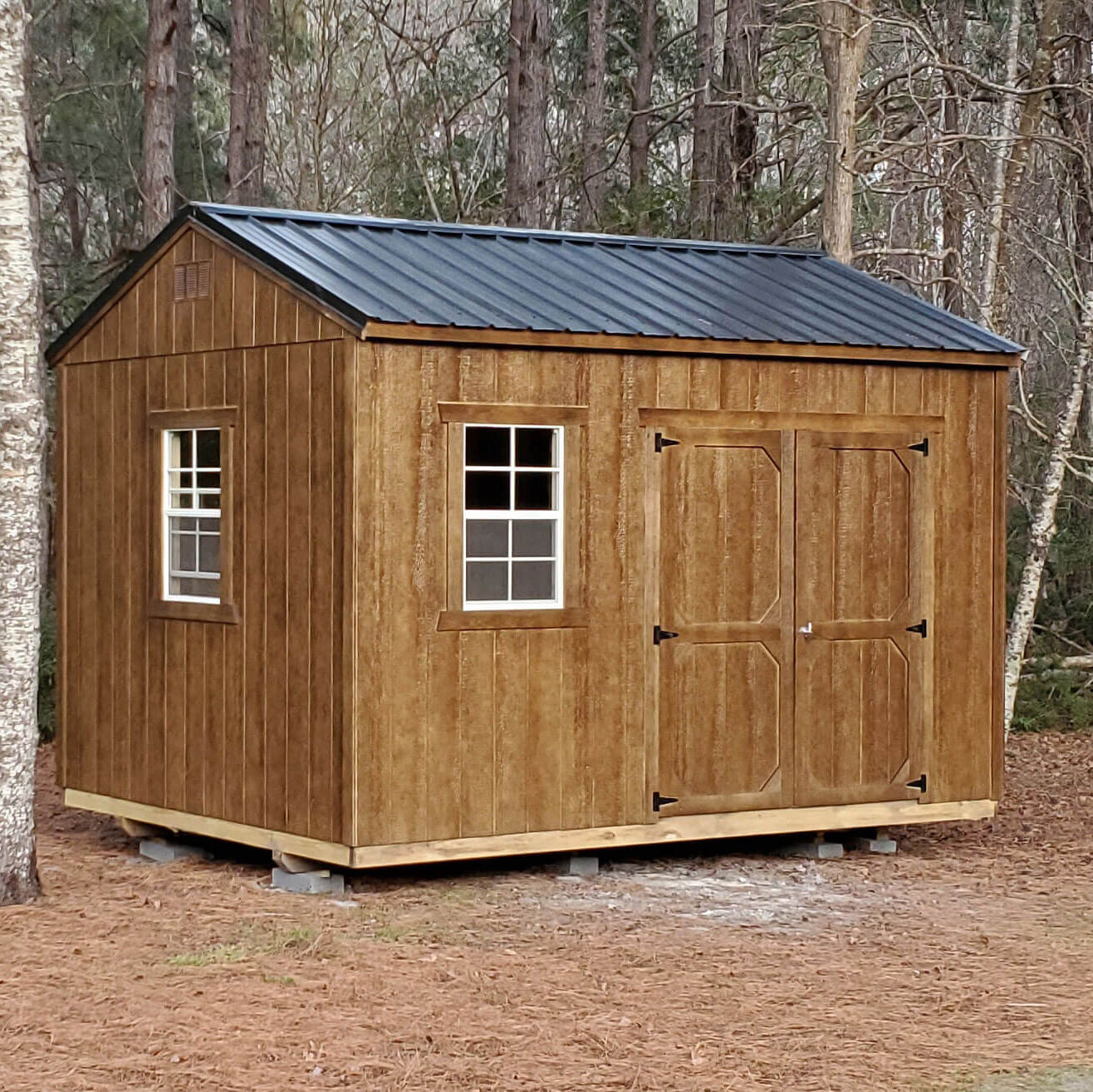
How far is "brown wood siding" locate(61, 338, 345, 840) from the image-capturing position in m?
8.88

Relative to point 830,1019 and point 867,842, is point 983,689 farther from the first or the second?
point 830,1019

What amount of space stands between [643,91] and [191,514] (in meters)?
14.4

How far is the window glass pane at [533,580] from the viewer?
30.1 ft

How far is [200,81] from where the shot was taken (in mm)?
26094

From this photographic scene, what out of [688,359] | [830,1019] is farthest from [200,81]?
[830,1019]

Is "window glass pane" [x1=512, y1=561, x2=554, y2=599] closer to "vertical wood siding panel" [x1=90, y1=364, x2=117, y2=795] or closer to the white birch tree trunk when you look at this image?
"vertical wood siding panel" [x1=90, y1=364, x2=117, y2=795]

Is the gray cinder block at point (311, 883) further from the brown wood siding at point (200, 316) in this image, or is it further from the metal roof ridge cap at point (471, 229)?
the metal roof ridge cap at point (471, 229)

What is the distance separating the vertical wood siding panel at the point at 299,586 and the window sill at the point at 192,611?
0.51 meters

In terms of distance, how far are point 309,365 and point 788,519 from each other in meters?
2.59

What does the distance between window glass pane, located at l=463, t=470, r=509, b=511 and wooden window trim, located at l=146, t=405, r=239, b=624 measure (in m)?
1.25

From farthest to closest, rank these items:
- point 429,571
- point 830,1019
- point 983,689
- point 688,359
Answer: point 983,689, point 688,359, point 429,571, point 830,1019

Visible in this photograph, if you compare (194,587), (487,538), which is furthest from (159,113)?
(487,538)

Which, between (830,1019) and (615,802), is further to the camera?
(615,802)

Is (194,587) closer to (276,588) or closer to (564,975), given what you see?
(276,588)
